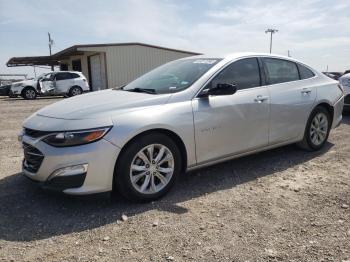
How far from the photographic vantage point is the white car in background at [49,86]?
22.0 meters

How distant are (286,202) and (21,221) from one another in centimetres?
264

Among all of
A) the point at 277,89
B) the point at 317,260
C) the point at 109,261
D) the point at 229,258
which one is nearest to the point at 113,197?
the point at 109,261

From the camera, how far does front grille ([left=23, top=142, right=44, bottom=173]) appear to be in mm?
3646

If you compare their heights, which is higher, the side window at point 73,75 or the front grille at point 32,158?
the side window at point 73,75

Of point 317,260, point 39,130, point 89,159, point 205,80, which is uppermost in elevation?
point 205,80

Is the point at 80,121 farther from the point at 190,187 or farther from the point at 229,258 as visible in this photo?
the point at 229,258

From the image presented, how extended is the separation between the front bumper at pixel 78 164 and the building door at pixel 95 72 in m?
25.6

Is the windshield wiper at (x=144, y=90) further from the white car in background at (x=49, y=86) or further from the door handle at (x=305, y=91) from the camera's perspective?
the white car in background at (x=49, y=86)

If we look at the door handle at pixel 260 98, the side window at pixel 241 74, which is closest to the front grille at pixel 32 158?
the side window at pixel 241 74

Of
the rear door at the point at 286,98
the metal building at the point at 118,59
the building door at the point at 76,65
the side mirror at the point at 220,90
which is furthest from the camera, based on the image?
the building door at the point at 76,65

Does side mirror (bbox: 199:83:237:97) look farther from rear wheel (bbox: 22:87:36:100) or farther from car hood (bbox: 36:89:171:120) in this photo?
rear wheel (bbox: 22:87:36:100)

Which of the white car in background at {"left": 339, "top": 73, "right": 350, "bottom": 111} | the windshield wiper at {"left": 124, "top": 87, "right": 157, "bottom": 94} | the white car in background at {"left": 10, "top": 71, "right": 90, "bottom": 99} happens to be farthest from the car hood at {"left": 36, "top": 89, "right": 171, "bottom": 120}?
the white car in background at {"left": 10, "top": 71, "right": 90, "bottom": 99}

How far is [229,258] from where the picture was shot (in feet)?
9.61

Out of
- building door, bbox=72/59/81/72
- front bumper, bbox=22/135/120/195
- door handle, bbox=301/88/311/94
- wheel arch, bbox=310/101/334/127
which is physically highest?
building door, bbox=72/59/81/72
